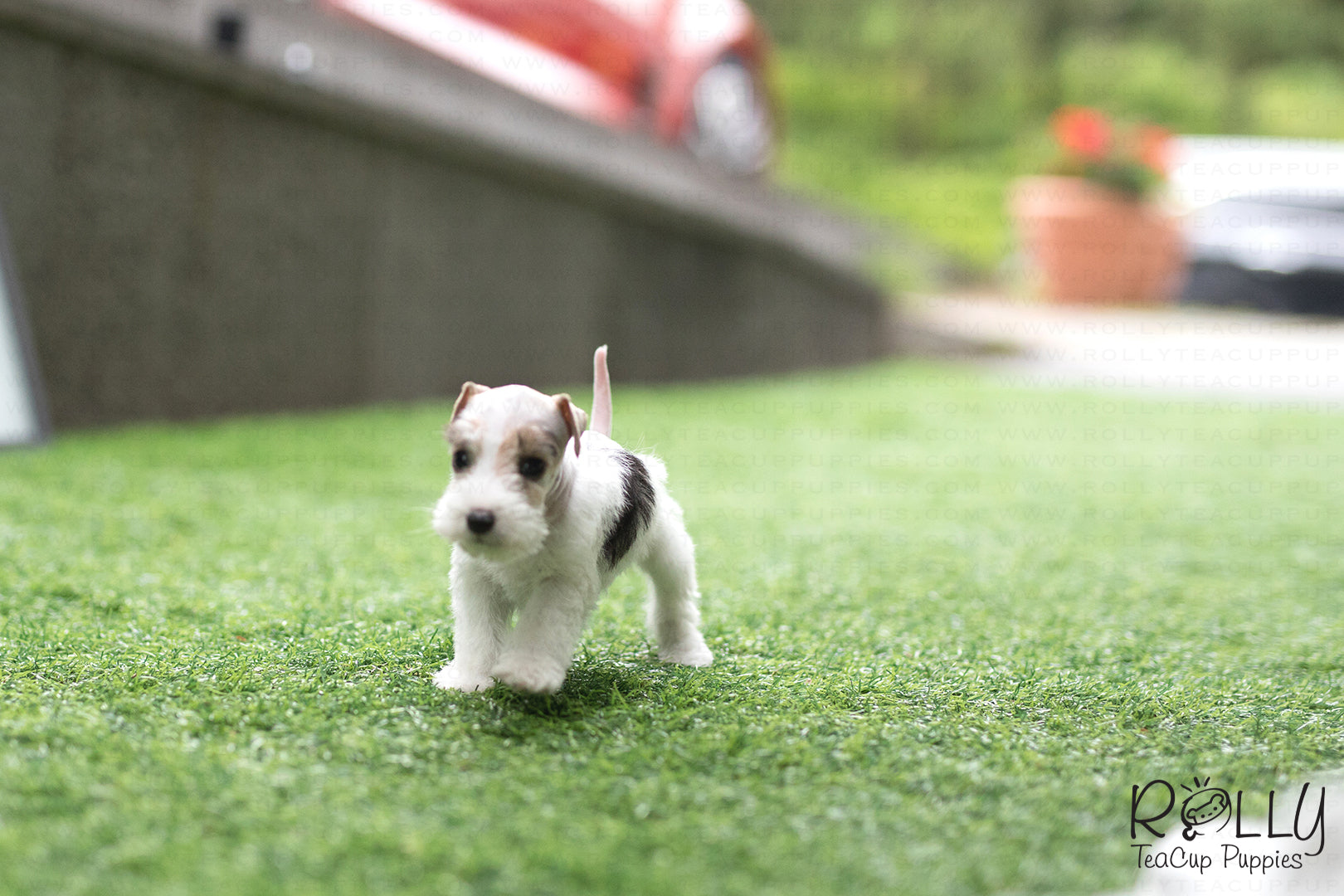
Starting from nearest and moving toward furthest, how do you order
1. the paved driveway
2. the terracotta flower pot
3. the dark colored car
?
1. the paved driveway
2. the terracotta flower pot
3. the dark colored car

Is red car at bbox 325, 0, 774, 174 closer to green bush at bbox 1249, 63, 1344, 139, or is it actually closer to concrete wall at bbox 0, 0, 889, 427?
concrete wall at bbox 0, 0, 889, 427

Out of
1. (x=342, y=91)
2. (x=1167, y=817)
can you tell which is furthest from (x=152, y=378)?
(x=1167, y=817)

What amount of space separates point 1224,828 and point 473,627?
1.02 metres

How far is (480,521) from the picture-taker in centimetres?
163

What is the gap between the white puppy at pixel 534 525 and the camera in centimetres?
166

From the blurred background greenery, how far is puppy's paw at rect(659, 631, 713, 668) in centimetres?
1072

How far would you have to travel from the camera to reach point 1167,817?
1521 millimetres

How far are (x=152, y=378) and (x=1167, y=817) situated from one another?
3787 millimetres

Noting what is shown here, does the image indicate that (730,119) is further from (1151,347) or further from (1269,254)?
(1269,254)

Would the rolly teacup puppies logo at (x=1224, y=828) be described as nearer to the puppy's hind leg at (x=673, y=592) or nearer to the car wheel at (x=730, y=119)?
the puppy's hind leg at (x=673, y=592)

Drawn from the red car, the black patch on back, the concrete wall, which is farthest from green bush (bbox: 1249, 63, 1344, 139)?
the black patch on back

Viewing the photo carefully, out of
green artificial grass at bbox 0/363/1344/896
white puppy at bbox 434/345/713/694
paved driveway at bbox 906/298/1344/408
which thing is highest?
paved driveway at bbox 906/298/1344/408

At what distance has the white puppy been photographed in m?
1.66

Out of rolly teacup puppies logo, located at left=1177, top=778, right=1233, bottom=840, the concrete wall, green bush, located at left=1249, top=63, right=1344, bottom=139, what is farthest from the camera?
green bush, located at left=1249, top=63, right=1344, bottom=139
